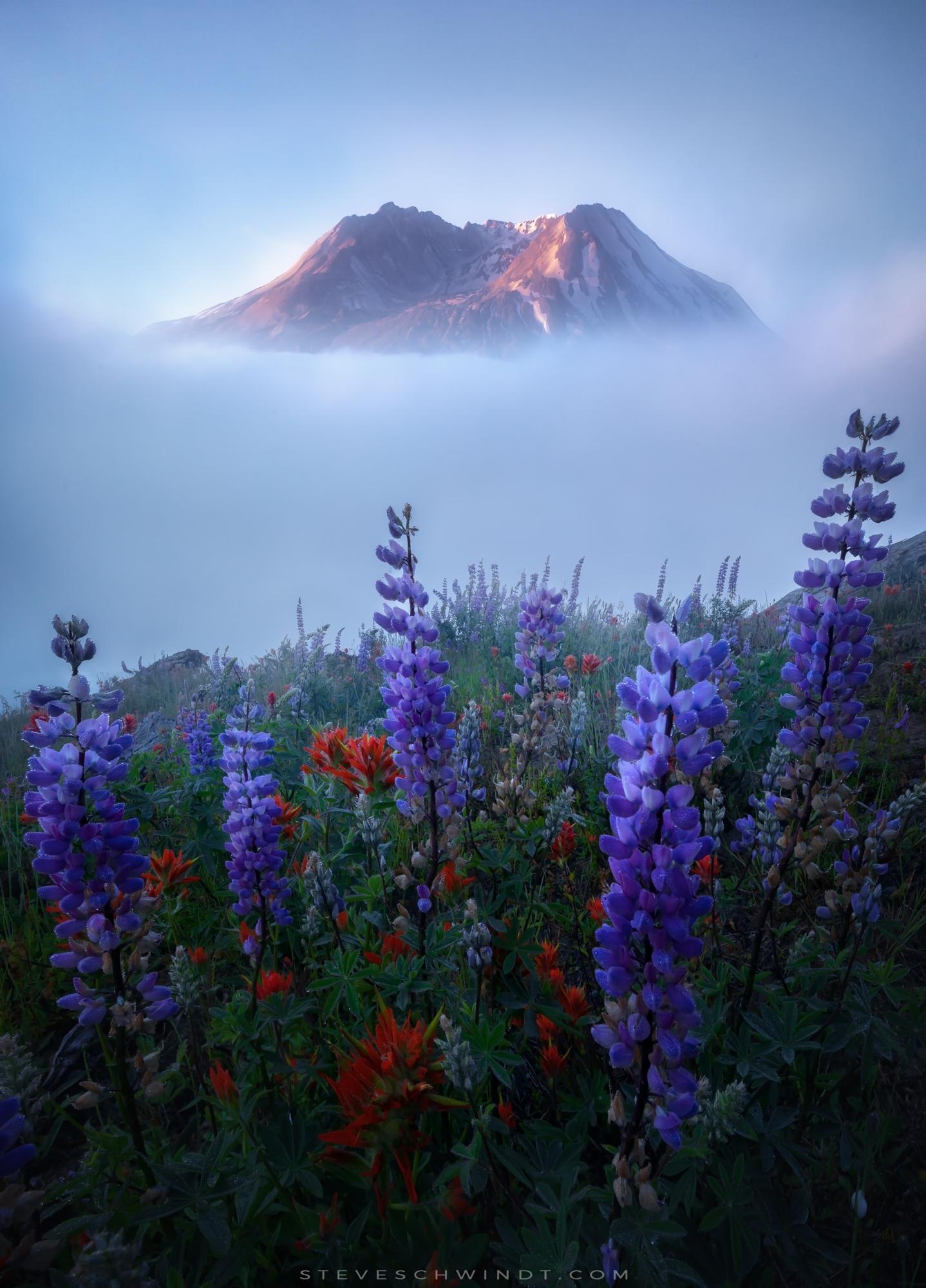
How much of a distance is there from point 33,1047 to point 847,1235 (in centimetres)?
287

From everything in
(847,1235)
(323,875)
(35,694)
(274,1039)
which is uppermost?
(35,694)

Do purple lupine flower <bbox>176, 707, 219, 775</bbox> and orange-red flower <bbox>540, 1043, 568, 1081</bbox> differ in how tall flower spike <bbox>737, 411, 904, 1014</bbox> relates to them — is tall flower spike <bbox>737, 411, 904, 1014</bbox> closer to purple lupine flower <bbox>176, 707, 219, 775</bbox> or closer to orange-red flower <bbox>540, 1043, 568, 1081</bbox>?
orange-red flower <bbox>540, 1043, 568, 1081</bbox>

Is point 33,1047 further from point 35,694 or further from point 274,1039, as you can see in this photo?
point 35,694

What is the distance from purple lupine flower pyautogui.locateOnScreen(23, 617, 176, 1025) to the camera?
1458 millimetres

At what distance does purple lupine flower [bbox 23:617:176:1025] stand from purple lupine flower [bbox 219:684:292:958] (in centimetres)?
50

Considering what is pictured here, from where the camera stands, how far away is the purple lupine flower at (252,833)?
6.84ft

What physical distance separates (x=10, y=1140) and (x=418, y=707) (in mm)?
1325

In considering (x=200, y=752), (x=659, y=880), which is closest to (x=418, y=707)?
(x=659, y=880)

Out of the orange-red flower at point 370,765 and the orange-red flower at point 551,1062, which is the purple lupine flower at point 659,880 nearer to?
the orange-red flower at point 551,1062

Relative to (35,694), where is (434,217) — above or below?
above

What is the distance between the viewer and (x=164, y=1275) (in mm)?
1396

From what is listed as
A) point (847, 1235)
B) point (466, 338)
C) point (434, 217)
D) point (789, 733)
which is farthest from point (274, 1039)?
point (434, 217)

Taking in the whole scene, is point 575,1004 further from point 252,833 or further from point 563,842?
point 252,833

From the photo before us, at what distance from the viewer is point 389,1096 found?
1.42 meters
